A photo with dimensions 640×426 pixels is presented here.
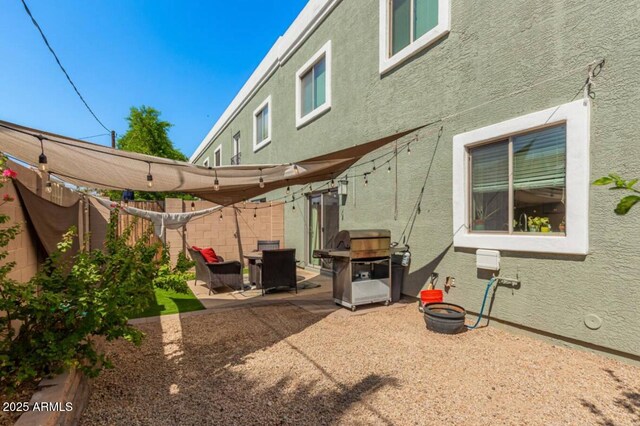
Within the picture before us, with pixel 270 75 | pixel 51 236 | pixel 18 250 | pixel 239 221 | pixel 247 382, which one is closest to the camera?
pixel 247 382

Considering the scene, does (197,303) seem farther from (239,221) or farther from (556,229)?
(556,229)

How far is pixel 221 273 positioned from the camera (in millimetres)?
7312

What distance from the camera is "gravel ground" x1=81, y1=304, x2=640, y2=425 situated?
8.84 ft

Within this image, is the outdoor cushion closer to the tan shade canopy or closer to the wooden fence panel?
the tan shade canopy

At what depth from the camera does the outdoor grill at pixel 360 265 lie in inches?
221

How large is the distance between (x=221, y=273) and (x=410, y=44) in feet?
19.3

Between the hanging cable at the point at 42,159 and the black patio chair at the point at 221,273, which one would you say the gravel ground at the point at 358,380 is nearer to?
the hanging cable at the point at 42,159

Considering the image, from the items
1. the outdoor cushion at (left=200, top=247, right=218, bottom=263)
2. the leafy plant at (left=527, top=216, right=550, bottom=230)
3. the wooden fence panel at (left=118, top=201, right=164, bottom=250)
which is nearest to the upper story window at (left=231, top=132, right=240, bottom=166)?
the wooden fence panel at (left=118, top=201, right=164, bottom=250)

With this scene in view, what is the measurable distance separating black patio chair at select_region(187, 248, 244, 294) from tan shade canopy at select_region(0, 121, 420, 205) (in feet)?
5.41

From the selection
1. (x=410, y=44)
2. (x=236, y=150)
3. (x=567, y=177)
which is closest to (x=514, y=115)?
(x=567, y=177)

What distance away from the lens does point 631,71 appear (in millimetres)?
3422

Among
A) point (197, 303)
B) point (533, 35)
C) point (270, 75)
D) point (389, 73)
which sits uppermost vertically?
point (270, 75)

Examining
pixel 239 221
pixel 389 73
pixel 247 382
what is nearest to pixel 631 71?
pixel 389 73

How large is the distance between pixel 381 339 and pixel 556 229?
257cm
